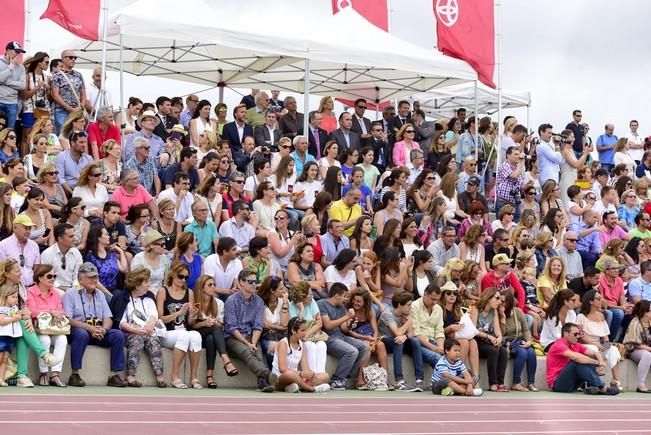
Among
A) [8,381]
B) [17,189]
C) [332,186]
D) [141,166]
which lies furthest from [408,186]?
[8,381]

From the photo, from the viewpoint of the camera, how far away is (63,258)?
47.8 feet

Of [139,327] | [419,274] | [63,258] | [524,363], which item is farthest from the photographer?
[419,274]

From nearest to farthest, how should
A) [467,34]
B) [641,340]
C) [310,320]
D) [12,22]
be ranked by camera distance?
[310,320], [641,340], [12,22], [467,34]

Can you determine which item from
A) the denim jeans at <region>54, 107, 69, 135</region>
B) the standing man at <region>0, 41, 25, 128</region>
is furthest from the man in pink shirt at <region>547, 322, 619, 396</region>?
the standing man at <region>0, 41, 25, 128</region>

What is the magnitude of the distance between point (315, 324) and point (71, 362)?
2896 mm

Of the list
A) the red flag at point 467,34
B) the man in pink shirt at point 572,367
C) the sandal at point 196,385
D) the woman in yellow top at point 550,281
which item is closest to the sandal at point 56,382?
the sandal at point 196,385

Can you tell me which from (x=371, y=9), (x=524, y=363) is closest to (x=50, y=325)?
(x=524, y=363)

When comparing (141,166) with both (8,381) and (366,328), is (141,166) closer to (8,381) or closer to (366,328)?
(366,328)

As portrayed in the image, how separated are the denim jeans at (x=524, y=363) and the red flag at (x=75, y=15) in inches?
287

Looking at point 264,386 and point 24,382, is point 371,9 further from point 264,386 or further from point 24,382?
point 24,382

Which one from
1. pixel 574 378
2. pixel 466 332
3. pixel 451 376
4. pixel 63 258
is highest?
pixel 63 258

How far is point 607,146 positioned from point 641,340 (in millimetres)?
9992

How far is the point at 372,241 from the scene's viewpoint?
18297 mm

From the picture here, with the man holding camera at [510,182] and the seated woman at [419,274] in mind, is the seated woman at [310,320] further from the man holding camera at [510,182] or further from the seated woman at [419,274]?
the man holding camera at [510,182]
